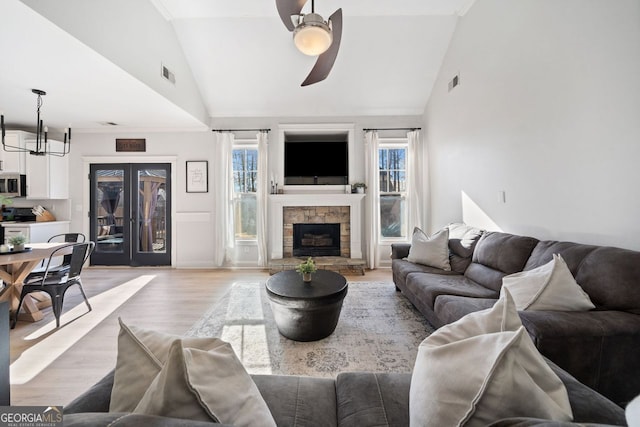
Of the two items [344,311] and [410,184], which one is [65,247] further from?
[410,184]

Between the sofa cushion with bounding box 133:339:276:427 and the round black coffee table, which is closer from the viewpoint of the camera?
the sofa cushion with bounding box 133:339:276:427

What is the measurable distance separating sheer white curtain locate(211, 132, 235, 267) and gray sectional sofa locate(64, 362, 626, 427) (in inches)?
163

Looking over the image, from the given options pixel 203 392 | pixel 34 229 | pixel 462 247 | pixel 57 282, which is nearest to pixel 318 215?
pixel 462 247

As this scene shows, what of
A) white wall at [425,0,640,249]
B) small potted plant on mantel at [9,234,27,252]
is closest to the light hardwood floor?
small potted plant on mantel at [9,234,27,252]

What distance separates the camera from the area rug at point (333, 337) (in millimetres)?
2064

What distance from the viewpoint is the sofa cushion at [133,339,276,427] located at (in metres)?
0.56

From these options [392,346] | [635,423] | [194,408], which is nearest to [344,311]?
[392,346]

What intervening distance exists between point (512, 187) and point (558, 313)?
1786mm

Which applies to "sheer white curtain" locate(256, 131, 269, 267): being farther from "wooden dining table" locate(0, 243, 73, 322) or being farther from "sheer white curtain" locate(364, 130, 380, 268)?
"wooden dining table" locate(0, 243, 73, 322)

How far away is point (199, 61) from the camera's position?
13.9ft

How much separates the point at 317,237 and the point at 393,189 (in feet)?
5.83

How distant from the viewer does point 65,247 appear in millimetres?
3008

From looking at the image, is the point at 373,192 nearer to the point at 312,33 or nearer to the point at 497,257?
the point at 497,257

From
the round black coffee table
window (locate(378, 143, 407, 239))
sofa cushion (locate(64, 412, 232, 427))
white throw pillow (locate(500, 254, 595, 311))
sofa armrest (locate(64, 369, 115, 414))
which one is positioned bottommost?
the round black coffee table
